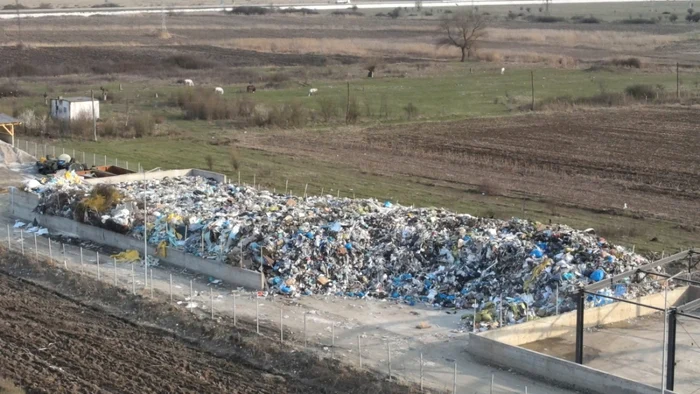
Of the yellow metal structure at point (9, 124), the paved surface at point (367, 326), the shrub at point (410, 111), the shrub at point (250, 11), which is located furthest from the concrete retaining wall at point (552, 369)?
the shrub at point (250, 11)

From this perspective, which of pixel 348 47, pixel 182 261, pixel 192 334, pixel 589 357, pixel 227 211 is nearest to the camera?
pixel 589 357

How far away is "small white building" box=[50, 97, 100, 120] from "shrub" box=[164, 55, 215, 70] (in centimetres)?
3310

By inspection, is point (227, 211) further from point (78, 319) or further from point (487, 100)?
point (487, 100)

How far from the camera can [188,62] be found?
294ft

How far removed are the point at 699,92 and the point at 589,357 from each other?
47295 millimetres

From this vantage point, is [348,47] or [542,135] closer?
[542,135]

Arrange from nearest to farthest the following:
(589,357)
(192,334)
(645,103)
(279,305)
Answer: (589,357) < (192,334) < (279,305) < (645,103)

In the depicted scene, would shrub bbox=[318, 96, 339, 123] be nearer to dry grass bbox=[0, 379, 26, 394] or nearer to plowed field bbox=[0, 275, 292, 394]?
plowed field bbox=[0, 275, 292, 394]

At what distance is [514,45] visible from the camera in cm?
11138

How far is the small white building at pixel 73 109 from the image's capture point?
180 feet

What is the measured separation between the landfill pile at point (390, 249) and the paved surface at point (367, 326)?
2.88 ft

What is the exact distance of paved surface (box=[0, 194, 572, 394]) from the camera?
21422mm

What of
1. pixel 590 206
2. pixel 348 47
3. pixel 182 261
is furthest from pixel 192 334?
pixel 348 47

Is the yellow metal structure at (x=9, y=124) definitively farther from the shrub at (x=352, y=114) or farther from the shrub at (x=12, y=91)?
the shrub at (x=12, y=91)
